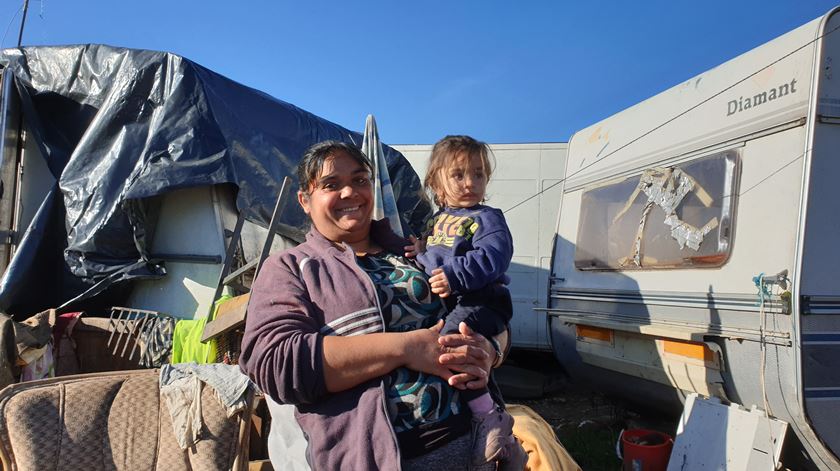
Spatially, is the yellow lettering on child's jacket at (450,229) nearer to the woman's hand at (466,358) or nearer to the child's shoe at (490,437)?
the woman's hand at (466,358)

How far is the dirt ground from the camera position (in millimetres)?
4598

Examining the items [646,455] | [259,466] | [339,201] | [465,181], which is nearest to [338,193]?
[339,201]

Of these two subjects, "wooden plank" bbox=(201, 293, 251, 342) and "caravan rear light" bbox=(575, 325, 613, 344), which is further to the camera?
"caravan rear light" bbox=(575, 325, 613, 344)

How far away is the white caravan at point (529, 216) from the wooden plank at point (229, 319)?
4719 mm

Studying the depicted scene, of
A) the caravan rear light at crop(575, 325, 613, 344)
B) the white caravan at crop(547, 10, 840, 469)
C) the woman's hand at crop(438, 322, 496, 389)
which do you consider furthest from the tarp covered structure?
the woman's hand at crop(438, 322, 496, 389)

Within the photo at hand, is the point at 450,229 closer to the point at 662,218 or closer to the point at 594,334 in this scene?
the point at 662,218

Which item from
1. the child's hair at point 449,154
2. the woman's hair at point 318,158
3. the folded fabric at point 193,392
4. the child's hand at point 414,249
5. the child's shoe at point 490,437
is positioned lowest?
the folded fabric at point 193,392

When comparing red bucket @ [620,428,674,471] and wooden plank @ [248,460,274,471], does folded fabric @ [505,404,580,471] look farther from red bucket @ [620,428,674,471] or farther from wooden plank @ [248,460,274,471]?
wooden plank @ [248,460,274,471]

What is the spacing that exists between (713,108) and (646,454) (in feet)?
8.60

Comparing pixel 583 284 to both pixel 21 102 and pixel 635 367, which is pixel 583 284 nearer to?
pixel 635 367

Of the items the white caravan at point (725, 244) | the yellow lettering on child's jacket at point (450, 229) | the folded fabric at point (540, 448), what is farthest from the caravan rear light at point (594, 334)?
the yellow lettering on child's jacket at point (450, 229)

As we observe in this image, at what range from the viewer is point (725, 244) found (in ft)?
11.7

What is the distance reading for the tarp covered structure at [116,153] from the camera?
504 cm

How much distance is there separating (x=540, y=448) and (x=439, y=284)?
6.55 feet
